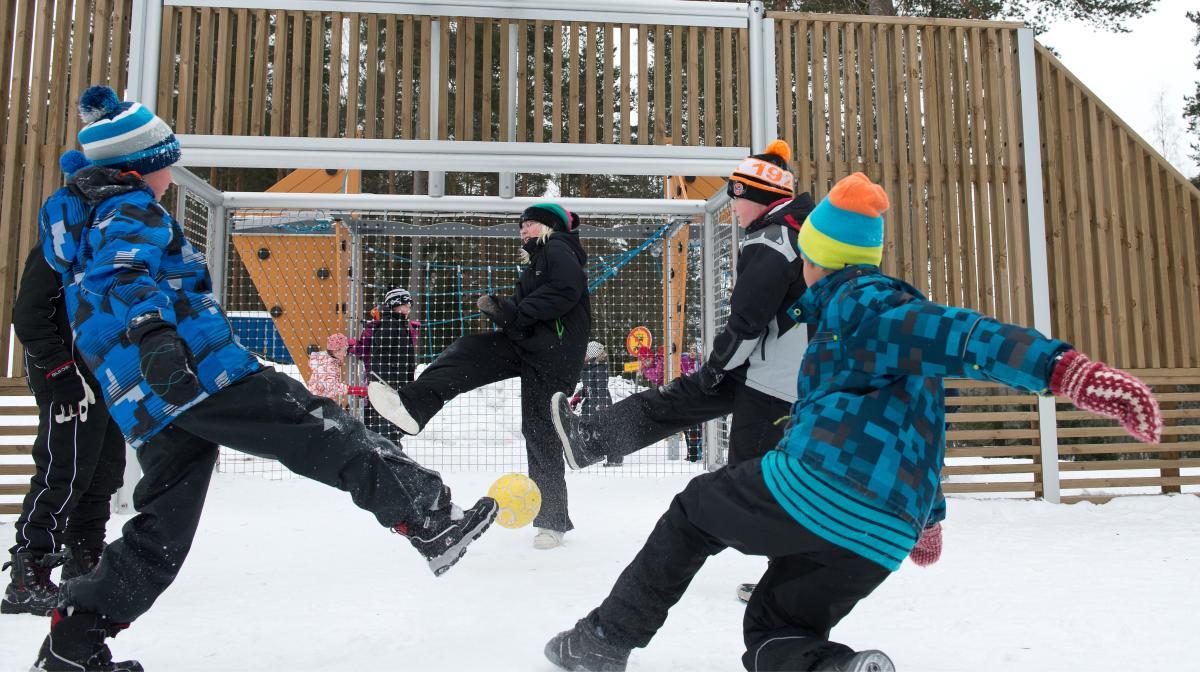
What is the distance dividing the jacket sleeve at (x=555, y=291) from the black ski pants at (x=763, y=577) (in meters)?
2.12

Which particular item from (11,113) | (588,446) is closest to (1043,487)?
(588,446)

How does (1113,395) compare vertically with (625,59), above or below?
below

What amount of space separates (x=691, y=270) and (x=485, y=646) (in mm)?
5597

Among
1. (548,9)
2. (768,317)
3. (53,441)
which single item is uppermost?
(548,9)

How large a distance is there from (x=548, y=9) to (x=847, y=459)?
4468mm

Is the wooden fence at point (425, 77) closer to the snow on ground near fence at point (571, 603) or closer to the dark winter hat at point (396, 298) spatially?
the dark winter hat at point (396, 298)

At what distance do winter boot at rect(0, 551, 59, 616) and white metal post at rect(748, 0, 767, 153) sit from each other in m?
4.60

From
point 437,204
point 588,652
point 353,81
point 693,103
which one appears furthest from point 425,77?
point 588,652

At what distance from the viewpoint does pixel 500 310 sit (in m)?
3.99

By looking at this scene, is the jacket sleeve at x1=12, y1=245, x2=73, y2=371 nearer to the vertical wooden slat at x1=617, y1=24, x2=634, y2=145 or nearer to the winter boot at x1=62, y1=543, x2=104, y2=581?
the winter boot at x1=62, y1=543, x2=104, y2=581

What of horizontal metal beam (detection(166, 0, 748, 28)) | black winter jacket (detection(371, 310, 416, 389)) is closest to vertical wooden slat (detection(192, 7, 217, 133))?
horizontal metal beam (detection(166, 0, 748, 28))

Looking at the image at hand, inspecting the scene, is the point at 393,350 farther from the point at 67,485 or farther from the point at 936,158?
the point at 936,158

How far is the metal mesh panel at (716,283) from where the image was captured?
6.47 metres

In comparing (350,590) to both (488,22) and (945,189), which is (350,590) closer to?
(488,22)
